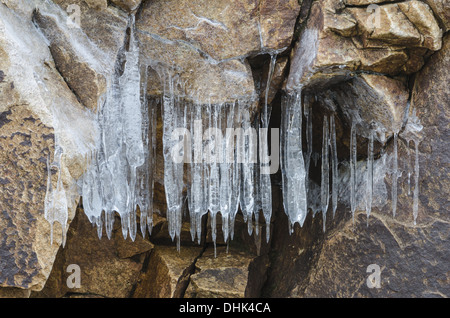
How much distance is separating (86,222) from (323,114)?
2366 millimetres

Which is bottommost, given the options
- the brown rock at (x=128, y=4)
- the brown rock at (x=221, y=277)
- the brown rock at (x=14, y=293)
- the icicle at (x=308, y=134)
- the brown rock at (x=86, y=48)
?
the brown rock at (x=221, y=277)

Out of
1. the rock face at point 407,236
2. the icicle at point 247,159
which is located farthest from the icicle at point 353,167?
the icicle at point 247,159

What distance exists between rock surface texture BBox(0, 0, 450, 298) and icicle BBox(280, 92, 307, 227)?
9 centimetres

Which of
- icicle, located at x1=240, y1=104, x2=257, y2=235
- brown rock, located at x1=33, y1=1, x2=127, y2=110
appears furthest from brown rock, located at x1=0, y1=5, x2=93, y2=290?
icicle, located at x1=240, y1=104, x2=257, y2=235

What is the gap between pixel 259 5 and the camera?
3.39 m

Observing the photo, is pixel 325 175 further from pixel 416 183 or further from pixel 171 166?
pixel 171 166

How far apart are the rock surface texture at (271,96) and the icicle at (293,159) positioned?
93 millimetres

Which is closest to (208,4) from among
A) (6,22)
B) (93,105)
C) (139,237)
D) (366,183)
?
(93,105)

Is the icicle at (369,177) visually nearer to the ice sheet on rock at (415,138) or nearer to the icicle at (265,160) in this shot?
the ice sheet on rock at (415,138)

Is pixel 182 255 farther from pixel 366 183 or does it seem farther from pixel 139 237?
pixel 366 183

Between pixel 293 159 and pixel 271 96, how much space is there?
1.82 ft

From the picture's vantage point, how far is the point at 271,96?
3.69 metres

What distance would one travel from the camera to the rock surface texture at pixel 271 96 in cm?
315

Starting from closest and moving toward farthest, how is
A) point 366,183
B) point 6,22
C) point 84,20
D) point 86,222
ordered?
point 6,22 → point 84,20 → point 366,183 → point 86,222
